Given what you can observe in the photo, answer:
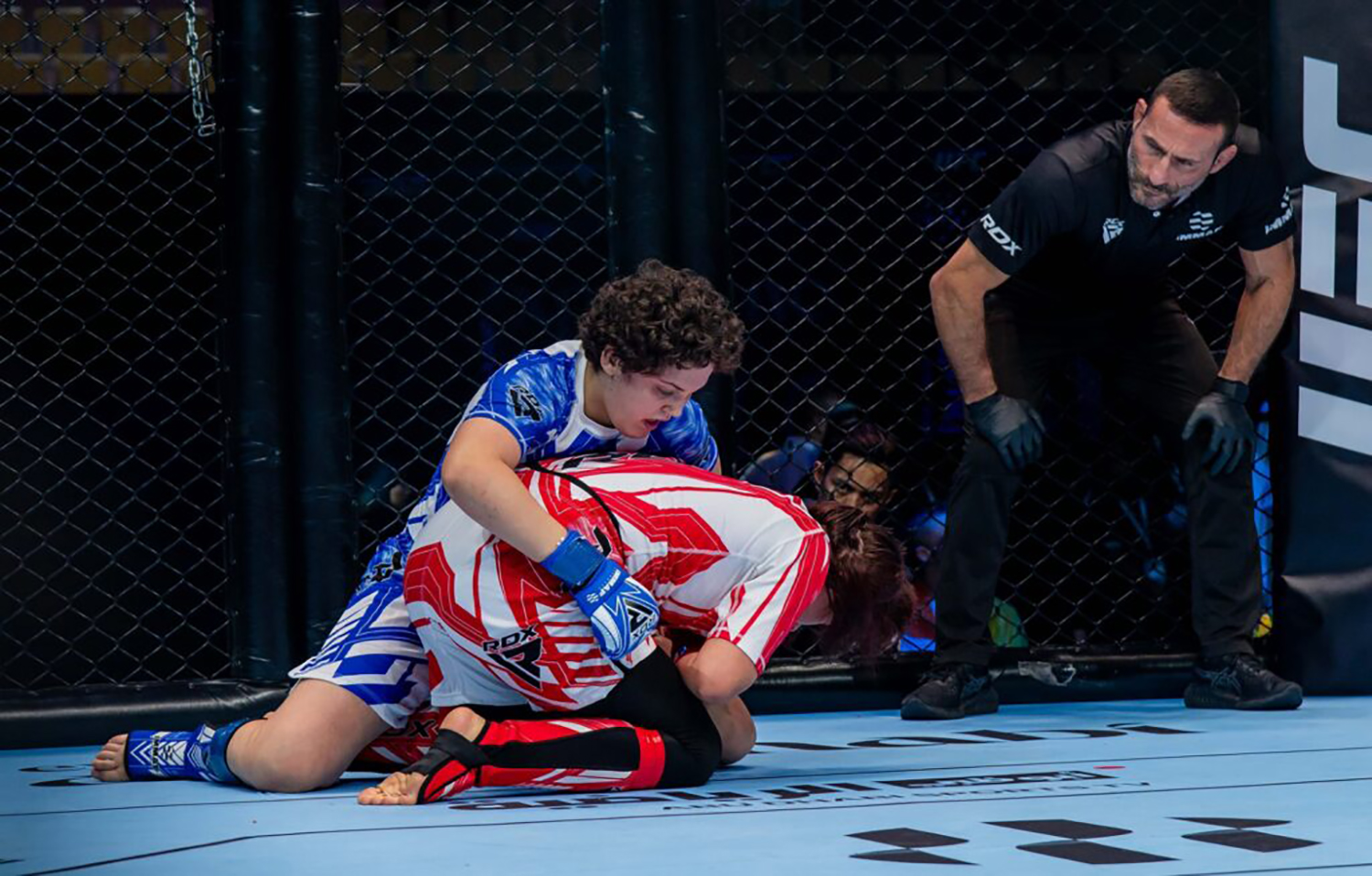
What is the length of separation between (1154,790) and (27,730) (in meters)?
1.97

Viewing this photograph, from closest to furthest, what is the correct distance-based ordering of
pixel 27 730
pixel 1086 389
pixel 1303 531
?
pixel 27 730 < pixel 1303 531 < pixel 1086 389

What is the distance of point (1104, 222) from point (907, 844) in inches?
65.3

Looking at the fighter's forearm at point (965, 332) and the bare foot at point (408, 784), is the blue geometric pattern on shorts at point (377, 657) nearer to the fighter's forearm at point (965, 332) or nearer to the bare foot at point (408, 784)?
the bare foot at point (408, 784)

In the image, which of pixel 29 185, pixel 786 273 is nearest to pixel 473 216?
pixel 786 273

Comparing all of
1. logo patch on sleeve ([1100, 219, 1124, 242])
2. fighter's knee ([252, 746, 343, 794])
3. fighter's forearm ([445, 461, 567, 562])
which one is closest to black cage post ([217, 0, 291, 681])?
fighter's knee ([252, 746, 343, 794])

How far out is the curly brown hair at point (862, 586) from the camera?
227 cm

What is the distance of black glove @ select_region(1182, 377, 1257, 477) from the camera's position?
3.18 metres

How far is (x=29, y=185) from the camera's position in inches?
146

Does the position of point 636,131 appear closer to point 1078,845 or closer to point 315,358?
point 315,358

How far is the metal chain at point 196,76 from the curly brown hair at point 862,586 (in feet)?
5.10

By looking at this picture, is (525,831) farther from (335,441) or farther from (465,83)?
(465,83)

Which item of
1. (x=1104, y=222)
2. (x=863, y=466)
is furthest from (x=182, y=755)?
(x=1104, y=222)

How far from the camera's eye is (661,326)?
2.18m

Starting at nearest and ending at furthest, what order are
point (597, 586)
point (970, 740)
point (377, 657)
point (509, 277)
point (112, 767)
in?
point (597, 586), point (377, 657), point (112, 767), point (970, 740), point (509, 277)
